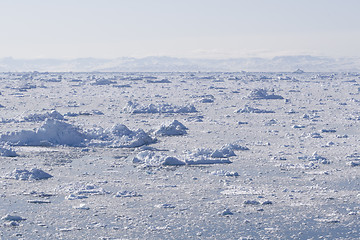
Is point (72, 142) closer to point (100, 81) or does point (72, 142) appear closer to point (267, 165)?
point (267, 165)


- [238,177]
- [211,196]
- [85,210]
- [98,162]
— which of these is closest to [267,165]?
[238,177]

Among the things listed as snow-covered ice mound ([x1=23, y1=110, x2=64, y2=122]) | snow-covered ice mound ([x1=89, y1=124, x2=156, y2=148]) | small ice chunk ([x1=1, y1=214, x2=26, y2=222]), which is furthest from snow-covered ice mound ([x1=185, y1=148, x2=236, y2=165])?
snow-covered ice mound ([x1=23, y1=110, x2=64, y2=122])

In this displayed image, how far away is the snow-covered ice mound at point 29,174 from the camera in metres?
10.3

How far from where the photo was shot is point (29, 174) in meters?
10.3

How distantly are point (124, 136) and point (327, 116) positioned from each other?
8.04 meters

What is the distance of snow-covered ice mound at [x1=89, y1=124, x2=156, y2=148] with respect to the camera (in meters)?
13.5

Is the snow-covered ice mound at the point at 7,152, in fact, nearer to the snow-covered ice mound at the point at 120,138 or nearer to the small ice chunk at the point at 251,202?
the snow-covered ice mound at the point at 120,138

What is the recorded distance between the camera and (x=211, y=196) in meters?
9.15

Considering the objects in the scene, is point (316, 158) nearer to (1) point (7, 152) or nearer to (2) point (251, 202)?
(2) point (251, 202)

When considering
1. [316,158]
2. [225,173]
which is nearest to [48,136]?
[225,173]

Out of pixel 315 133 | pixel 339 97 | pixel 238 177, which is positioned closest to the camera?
pixel 238 177

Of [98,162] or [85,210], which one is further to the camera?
[98,162]

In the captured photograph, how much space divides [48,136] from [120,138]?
1589mm

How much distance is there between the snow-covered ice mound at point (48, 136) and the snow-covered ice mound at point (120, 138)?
37cm
